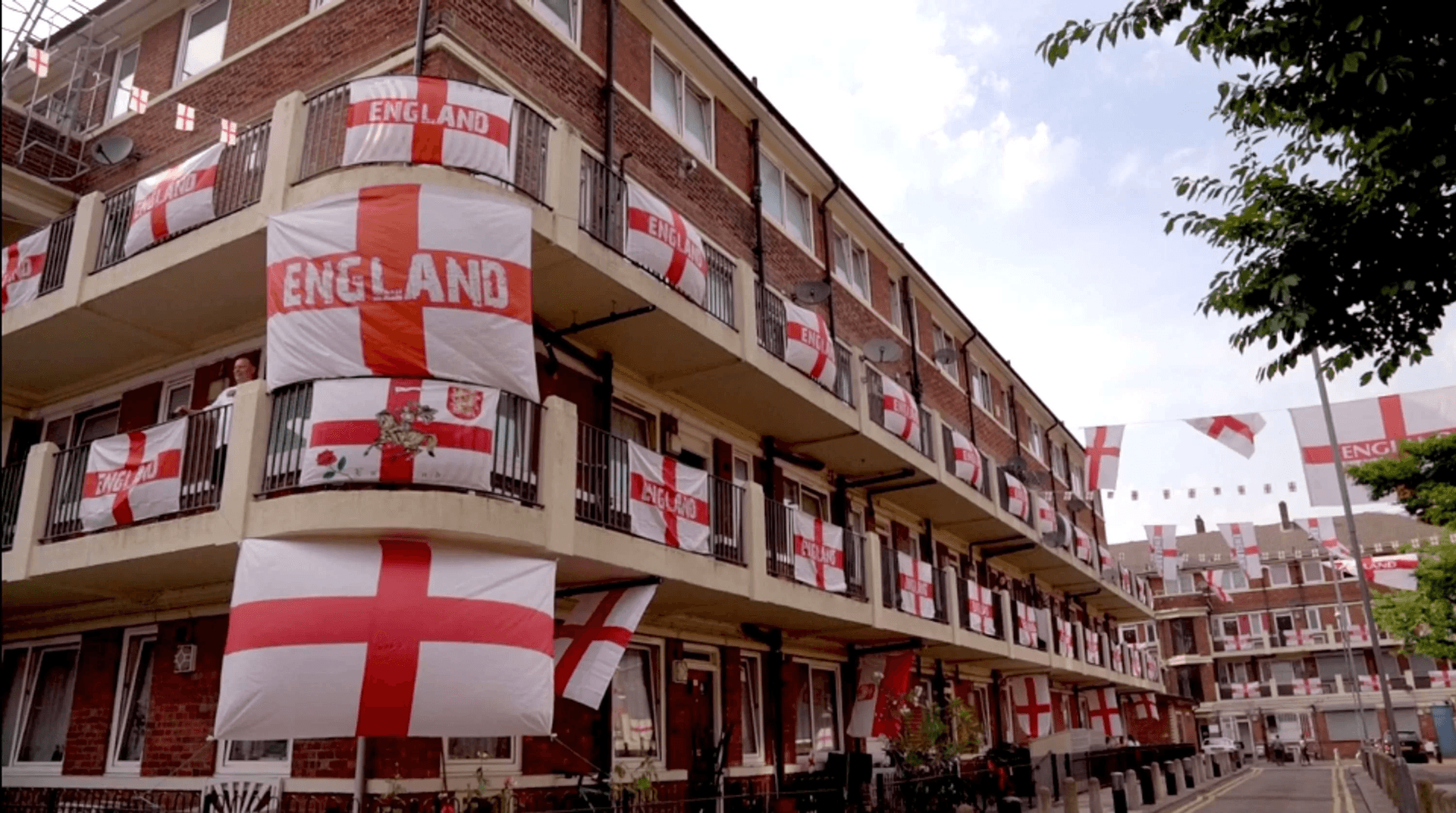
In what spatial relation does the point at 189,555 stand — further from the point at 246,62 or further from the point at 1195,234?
the point at 1195,234

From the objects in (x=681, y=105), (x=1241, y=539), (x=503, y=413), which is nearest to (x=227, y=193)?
(x=503, y=413)

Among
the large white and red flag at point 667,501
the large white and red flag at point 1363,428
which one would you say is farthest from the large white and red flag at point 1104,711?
the large white and red flag at point 667,501

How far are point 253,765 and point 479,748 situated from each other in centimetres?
238

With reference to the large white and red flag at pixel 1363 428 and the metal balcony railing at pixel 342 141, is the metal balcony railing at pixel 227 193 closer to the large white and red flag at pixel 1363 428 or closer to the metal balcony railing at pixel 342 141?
the metal balcony railing at pixel 342 141

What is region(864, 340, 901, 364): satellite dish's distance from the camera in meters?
19.7

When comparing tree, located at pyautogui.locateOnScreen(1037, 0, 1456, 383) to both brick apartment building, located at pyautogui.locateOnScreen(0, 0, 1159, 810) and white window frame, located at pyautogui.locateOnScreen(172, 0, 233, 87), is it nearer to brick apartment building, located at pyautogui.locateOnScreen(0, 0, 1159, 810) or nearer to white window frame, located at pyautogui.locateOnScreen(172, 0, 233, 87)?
brick apartment building, located at pyautogui.locateOnScreen(0, 0, 1159, 810)

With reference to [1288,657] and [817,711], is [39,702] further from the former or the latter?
[1288,657]

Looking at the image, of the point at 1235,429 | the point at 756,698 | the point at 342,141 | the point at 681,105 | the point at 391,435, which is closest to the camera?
the point at 391,435

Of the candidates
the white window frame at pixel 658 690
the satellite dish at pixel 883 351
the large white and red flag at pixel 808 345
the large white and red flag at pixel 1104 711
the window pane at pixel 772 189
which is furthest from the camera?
the large white and red flag at pixel 1104 711

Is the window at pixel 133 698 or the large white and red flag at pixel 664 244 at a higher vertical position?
the large white and red flag at pixel 664 244

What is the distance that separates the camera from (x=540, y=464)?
9.93 m

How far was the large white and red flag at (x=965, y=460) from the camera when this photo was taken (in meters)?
21.9

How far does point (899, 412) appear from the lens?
1886 cm

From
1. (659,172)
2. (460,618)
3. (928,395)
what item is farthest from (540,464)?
(928,395)
